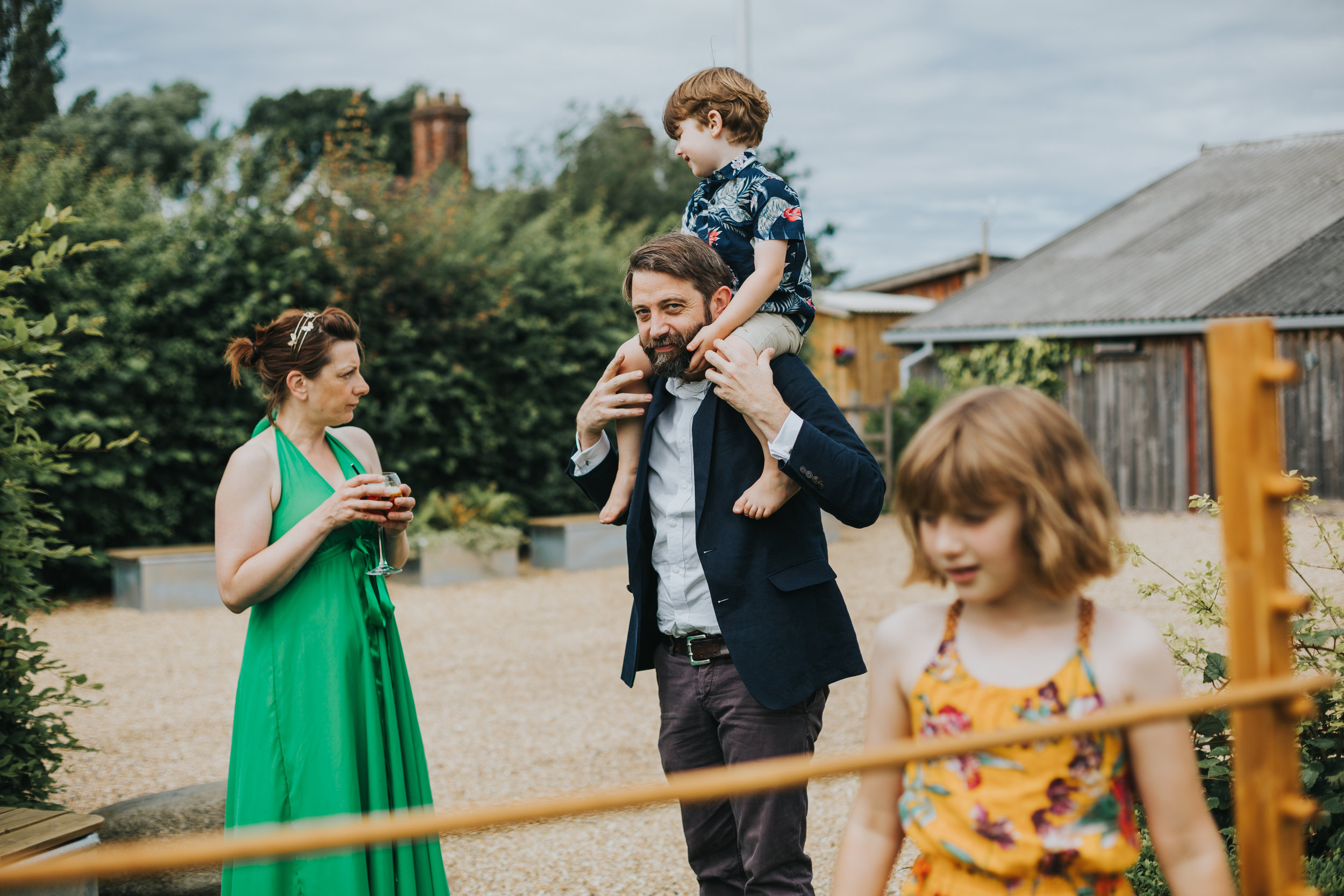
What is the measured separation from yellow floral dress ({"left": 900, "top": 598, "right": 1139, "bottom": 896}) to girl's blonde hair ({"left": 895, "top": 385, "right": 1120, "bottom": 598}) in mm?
111

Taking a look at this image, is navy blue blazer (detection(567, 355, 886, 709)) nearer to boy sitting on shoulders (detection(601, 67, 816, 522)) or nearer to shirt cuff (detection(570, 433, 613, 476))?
boy sitting on shoulders (detection(601, 67, 816, 522))

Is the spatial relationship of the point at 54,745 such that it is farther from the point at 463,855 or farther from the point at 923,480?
the point at 923,480

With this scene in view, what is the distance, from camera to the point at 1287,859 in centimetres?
134

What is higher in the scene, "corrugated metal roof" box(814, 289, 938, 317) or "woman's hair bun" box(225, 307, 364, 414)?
"corrugated metal roof" box(814, 289, 938, 317)

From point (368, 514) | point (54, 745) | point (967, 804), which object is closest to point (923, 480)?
point (967, 804)

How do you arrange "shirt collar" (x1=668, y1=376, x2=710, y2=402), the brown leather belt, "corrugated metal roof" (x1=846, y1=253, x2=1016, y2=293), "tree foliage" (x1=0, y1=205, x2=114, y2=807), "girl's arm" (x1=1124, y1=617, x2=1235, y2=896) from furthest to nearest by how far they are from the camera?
"corrugated metal roof" (x1=846, y1=253, x2=1016, y2=293) → "tree foliage" (x1=0, y1=205, x2=114, y2=807) → "shirt collar" (x1=668, y1=376, x2=710, y2=402) → the brown leather belt → "girl's arm" (x1=1124, y1=617, x2=1235, y2=896)

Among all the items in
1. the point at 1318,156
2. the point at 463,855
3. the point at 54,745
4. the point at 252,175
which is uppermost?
the point at 1318,156

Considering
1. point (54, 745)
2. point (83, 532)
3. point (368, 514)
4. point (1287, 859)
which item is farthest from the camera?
point (83, 532)

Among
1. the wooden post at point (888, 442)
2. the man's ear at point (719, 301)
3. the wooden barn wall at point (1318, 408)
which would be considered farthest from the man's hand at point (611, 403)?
the wooden barn wall at point (1318, 408)

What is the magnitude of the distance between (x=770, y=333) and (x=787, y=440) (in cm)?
50

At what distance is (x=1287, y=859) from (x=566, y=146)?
2103cm

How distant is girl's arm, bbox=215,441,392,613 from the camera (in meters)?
2.91

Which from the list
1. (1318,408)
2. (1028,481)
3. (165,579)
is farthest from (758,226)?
(1318,408)

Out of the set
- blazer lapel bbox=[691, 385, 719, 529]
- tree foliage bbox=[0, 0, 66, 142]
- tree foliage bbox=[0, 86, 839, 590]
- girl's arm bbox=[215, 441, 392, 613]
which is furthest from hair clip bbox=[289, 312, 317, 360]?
tree foliage bbox=[0, 0, 66, 142]
